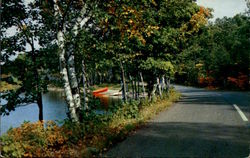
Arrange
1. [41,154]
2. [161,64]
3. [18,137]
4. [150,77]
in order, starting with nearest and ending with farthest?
[41,154] → [18,137] → [161,64] → [150,77]

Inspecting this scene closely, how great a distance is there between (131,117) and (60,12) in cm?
574

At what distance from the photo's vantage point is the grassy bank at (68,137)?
26.6 ft

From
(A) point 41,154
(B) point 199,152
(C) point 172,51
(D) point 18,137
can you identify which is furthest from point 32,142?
(C) point 172,51

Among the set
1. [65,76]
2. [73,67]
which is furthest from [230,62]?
[65,76]

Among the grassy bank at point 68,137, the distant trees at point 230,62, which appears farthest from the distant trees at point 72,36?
the distant trees at point 230,62

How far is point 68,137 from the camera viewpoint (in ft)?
32.3

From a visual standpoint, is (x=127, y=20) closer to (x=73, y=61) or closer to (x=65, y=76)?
(x=73, y=61)

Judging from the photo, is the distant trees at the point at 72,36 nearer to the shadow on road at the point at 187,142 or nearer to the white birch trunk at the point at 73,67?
the white birch trunk at the point at 73,67

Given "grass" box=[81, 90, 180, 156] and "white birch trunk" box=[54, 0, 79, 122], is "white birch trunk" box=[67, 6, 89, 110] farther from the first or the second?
"grass" box=[81, 90, 180, 156]

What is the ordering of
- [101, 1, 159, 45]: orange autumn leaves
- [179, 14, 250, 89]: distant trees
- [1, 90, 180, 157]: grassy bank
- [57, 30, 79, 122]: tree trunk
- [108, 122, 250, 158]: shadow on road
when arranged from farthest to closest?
[179, 14, 250, 89]: distant trees → [101, 1, 159, 45]: orange autumn leaves → [57, 30, 79, 122]: tree trunk → [108, 122, 250, 158]: shadow on road → [1, 90, 180, 157]: grassy bank

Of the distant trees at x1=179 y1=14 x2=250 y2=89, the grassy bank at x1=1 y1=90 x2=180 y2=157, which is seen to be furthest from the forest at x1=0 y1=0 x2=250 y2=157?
A: the distant trees at x1=179 y1=14 x2=250 y2=89

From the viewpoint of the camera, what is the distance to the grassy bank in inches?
320

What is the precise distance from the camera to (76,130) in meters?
10.2

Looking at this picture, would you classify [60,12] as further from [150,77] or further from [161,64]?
[150,77]
